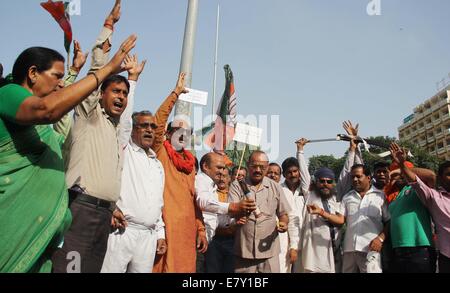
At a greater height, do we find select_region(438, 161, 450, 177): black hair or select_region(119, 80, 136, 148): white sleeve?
select_region(119, 80, 136, 148): white sleeve

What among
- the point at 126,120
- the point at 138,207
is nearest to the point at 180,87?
the point at 126,120

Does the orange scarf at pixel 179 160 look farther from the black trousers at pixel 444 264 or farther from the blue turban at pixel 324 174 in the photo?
the black trousers at pixel 444 264

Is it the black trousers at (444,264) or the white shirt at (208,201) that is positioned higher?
the white shirt at (208,201)

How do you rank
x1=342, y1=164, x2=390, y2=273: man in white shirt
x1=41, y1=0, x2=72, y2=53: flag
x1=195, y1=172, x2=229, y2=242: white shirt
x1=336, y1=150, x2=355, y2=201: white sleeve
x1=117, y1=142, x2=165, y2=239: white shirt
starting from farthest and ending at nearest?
x1=336, y1=150, x2=355, y2=201: white sleeve < x1=342, y1=164, x2=390, y2=273: man in white shirt < x1=195, y1=172, x2=229, y2=242: white shirt < x1=41, y1=0, x2=72, y2=53: flag < x1=117, y1=142, x2=165, y2=239: white shirt

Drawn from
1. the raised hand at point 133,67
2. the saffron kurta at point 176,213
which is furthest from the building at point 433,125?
the raised hand at point 133,67

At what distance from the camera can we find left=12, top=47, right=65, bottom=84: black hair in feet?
6.63

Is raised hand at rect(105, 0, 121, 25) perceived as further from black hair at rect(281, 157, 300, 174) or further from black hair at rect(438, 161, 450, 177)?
black hair at rect(438, 161, 450, 177)

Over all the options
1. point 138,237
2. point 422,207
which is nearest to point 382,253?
point 422,207

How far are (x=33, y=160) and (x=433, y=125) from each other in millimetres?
67289

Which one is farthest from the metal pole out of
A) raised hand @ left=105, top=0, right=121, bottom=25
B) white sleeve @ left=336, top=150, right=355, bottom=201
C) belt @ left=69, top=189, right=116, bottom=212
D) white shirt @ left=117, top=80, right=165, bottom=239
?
belt @ left=69, top=189, right=116, bottom=212

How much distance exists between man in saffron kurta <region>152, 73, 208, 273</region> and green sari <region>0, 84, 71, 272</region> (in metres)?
1.56

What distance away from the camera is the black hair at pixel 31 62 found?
202 cm

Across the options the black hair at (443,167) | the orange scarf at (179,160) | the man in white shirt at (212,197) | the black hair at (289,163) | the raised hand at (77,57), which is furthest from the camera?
the black hair at (289,163)
